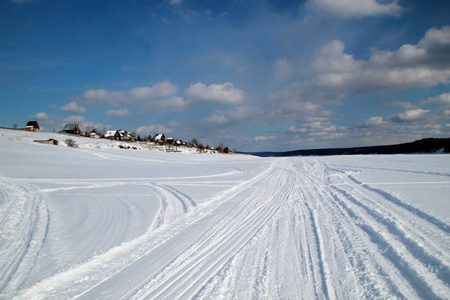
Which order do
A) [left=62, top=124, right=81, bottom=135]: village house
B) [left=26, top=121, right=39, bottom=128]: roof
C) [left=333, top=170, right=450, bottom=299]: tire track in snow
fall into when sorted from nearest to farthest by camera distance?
[left=333, top=170, right=450, bottom=299]: tire track in snow < [left=62, top=124, right=81, bottom=135]: village house < [left=26, top=121, right=39, bottom=128]: roof

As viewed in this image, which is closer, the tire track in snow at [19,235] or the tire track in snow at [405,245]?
the tire track in snow at [405,245]

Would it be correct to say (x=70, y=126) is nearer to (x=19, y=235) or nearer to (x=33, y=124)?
(x=33, y=124)

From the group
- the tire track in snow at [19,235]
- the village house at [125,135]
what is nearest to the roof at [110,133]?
the village house at [125,135]

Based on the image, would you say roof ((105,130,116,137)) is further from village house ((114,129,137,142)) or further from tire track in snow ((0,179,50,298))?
tire track in snow ((0,179,50,298))

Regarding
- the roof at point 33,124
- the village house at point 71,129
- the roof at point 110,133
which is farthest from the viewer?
the roof at point 110,133

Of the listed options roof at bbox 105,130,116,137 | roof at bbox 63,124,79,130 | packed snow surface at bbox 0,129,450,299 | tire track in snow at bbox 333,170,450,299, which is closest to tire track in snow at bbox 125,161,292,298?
packed snow surface at bbox 0,129,450,299

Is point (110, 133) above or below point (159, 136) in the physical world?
above

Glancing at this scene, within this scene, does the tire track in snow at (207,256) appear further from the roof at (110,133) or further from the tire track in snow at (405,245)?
the roof at (110,133)

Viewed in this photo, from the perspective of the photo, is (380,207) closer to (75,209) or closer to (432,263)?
(432,263)

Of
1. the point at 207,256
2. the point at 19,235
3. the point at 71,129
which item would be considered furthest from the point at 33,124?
the point at 207,256

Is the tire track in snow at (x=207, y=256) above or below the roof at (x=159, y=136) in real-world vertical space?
below

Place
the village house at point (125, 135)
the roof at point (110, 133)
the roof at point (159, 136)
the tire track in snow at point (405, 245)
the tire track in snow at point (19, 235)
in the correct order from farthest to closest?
the roof at point (159, 136) → the roof at point (110, 133) → the village house at point (125, 135) → the tire track in snow at point (19, 235) → the tire track in snow at point (405, 245)

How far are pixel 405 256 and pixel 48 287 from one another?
5107 millimetres

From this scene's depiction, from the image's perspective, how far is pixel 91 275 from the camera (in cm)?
332
